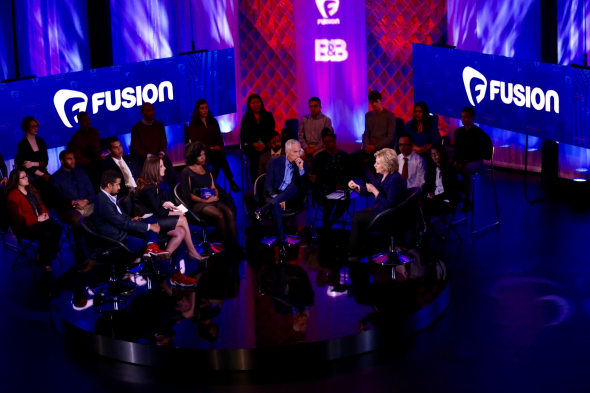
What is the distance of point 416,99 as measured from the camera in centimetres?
782

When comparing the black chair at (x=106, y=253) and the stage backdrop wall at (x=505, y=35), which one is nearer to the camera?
the black chair at (x=106, y=253)

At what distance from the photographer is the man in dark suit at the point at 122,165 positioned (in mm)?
5922

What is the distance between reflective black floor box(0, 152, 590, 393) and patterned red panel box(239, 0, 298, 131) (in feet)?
16.0

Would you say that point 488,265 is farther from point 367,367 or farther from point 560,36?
point 560,36

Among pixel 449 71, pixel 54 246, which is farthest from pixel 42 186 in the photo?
pixel 449 71

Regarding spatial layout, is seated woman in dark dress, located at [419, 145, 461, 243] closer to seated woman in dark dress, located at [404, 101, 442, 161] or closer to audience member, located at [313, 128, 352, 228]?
audience member, located at [313, 128, 352, 228]

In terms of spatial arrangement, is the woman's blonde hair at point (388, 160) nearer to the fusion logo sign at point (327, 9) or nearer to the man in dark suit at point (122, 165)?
the man in dark suit at point (122, 165)

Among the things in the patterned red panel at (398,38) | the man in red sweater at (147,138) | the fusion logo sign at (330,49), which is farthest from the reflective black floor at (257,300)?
the patterned red panel at (398,38)

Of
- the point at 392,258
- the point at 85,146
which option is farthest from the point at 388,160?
the point at 85,146

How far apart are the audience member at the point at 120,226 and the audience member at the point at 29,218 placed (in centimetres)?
86

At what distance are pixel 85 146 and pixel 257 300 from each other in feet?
8.91

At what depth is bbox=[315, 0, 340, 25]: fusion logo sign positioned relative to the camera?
7.95 meters

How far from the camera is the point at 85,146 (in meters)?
6.35

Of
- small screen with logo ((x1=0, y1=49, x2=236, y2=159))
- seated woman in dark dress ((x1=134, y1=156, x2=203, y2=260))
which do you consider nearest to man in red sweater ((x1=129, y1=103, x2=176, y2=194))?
small screen with logo ((x1=0, y1=49, x2=236, y2=159))
